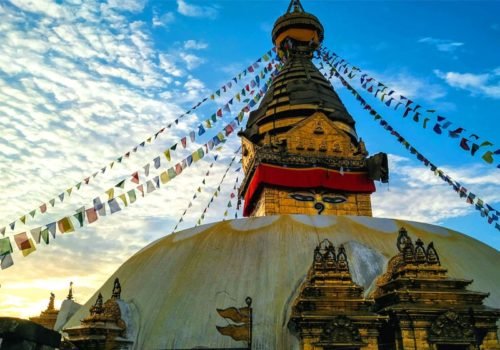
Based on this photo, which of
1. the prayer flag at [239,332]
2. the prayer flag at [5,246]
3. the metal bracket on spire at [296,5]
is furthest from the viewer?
the metal bracket on spire at [296,5]

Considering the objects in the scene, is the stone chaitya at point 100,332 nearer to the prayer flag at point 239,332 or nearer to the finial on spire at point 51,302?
the prayer flag at point 239,332

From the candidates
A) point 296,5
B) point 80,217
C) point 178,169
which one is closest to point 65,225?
point 80,217

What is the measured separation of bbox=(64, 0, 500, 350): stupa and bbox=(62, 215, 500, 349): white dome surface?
0.03 metres

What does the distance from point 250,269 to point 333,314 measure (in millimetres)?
3052

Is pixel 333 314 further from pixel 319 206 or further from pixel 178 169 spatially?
pixel 319 206

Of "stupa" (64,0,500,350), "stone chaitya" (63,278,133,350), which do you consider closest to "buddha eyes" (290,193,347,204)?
"stupa" (64,0,500,350)

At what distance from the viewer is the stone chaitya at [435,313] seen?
9172 millimetres

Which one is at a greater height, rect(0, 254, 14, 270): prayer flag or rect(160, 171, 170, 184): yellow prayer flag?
rect(160, 171, 170, 184): yellow prayer flag

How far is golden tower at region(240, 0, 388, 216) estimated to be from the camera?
2023 centimetres

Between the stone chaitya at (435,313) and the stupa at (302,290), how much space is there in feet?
0.07

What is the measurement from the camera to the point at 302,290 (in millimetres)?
9828

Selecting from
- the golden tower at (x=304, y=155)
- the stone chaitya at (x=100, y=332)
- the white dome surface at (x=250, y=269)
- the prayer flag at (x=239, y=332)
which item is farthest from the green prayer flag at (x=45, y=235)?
the golden tower at (x=304, y=155)

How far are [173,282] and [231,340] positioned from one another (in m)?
2.56

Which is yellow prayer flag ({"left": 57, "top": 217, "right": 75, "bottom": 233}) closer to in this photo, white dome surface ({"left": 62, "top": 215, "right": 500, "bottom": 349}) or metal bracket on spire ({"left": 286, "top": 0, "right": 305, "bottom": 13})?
white dome surface ({"left": 62, "top": 215, "right": 500, "bottom": 349})
